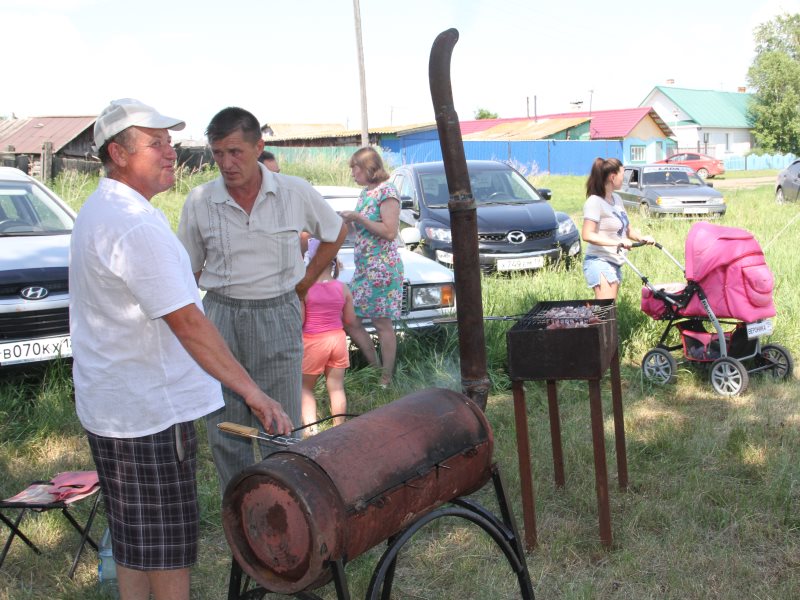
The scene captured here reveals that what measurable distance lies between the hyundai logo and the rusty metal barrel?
12.5 ft

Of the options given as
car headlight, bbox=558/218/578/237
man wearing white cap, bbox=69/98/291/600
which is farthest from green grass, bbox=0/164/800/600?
car headlight, bbox=558/218/578/237

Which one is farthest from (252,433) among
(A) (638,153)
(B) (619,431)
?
(A) (638,153)

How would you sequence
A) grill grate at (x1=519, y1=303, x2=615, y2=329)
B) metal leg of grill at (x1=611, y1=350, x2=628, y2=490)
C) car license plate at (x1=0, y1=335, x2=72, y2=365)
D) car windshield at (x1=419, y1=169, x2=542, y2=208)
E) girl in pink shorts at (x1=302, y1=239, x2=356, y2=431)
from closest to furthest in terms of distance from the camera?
1. grill grate at (x1=519, y1=303, x2=615, y2=329)
2. metal leg of grill at (x1=611, y1=350, x2=628, y2=490)
3. girl in pink shorts at (x1=302, y1=239, x2=356, y2=431)
4. car license plate at (x1=0, y1=335, x2=72, y2=365)
5. car windshield at (x1=419, y1=169, x2=542, y2=208)

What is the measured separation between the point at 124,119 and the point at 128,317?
2.03 ft

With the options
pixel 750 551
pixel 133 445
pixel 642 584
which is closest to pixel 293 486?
pixel 133 445

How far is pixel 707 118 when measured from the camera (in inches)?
2611

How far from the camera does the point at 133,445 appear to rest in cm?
260

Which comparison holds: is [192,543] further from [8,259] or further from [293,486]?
[8,259]

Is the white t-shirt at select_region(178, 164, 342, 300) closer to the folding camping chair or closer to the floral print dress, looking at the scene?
the folding camping chair

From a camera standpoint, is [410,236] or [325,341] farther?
[410,236]

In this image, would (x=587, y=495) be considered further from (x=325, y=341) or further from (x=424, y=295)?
(x=424, y=295)

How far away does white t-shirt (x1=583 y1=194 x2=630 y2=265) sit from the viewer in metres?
6.62

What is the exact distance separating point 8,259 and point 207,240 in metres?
2.94

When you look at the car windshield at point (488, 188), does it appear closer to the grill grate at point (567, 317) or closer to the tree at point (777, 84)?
the grill grate at point (567, 317)
